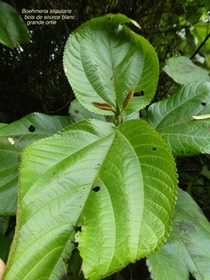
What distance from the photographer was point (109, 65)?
0.62 m

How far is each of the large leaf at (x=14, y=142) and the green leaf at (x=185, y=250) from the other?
246mm

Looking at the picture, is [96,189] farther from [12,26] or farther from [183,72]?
[12,26]

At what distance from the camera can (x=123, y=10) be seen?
108cm

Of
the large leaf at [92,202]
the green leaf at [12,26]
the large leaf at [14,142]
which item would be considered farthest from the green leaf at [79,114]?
the green leaf at [12,26]

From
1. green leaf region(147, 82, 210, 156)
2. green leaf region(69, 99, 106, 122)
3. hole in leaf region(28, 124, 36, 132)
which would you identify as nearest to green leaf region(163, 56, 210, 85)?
green leaf region(147, 82, 210, 156)

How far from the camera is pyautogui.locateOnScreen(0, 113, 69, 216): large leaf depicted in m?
0.59

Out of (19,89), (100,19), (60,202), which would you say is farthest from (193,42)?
(60,202)

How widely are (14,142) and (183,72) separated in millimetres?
428

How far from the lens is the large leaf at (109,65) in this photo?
591mm

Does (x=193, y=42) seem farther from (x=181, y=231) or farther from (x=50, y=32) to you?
(x=181, y=231)

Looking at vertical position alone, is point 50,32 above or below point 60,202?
below

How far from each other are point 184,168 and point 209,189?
0.11m

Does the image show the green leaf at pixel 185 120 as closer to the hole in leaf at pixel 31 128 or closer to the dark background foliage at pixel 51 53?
the hole in leaf at pixel 31 128

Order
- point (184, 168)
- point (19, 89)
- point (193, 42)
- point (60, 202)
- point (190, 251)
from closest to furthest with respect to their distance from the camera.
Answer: point (60, 202)
point (190, 251)
point (184, 168)
point (19, 89)
point (193, 42)
